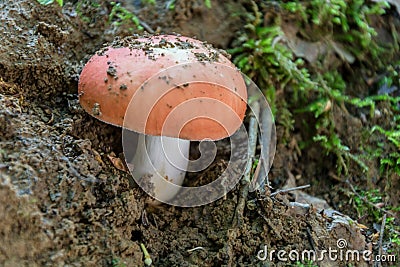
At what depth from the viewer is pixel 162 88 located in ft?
5.87

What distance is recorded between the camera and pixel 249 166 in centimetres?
230

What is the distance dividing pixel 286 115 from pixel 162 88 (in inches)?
53.6

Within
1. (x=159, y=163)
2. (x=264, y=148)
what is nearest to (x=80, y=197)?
(x=159, y=163)

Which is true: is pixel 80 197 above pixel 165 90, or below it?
below

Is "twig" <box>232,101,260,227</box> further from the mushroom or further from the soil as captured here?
the mushroom

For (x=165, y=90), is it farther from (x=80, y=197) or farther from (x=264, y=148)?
(x=264, y=148)

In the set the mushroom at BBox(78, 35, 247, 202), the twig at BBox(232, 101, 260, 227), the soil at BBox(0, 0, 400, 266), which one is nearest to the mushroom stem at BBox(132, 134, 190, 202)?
the soil at BBox(0, 0, 400, 266)

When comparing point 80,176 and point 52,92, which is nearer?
point 80,176

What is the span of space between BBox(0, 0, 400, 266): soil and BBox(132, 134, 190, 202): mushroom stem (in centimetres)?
9

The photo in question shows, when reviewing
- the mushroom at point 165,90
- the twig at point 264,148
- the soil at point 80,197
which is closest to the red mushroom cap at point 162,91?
the mushroom at point 165,90

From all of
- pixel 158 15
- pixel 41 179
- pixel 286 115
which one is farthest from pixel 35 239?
pixel 286 115

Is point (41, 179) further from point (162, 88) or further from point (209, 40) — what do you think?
point (209, 40)

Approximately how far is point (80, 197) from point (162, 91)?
0.58 metres

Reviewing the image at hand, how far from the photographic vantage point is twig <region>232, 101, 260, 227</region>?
6.57 ft
